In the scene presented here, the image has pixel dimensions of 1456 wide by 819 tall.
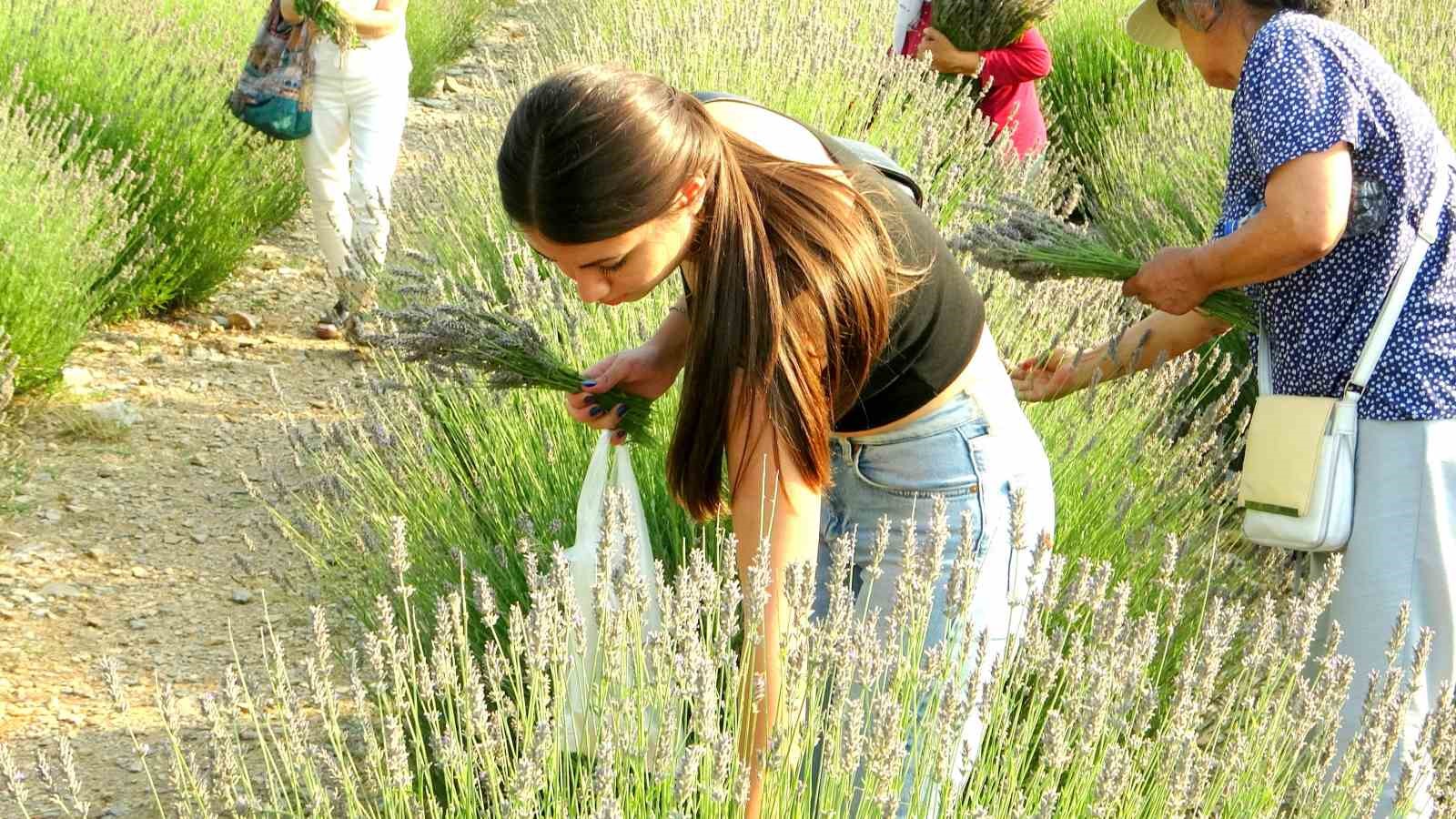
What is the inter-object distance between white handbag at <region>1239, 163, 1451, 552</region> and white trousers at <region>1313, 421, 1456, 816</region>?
3 cm

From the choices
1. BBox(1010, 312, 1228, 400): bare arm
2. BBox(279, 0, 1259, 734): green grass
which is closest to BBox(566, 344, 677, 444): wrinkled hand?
BBox(279, 0, 1259, 734): green grass

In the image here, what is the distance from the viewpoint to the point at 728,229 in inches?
64.3

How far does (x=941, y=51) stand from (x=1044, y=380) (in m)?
2.43

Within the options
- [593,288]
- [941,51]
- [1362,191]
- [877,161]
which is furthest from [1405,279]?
[941,51]

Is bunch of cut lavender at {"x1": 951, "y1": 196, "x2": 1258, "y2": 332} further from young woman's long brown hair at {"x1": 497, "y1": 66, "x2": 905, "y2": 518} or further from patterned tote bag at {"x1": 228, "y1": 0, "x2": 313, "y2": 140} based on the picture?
patterned tote bag at {"x1": 228, "y1": 0, "x2": 313, "y2": 140}

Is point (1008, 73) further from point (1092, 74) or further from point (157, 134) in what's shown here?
point (157, 134)

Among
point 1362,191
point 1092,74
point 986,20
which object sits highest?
point 1092,74

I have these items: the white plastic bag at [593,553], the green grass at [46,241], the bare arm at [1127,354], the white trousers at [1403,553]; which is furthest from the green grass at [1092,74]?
the white plastic bag at [593,553]

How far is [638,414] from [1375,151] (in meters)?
1.20

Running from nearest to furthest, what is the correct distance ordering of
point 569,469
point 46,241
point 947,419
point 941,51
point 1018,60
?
point 947,419 < point 569,469 < point 46,241 < point 1018,60 < point 941,51

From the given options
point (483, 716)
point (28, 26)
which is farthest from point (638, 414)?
point (28, 26)

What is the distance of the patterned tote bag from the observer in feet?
16.0

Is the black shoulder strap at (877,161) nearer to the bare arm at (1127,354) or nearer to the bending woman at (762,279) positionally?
the bending woman at (762,279)

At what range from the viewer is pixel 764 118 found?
6.05 ft
